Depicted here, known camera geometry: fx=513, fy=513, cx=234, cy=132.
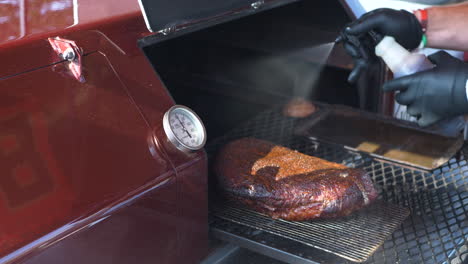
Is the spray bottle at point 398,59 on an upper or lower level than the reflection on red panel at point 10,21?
lower

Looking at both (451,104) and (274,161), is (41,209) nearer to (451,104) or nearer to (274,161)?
(274,161)

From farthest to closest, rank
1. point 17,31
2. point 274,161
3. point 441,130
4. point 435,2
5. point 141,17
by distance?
point 435,2 → point 441,130 → point 274,161 → point 141,17 → point 17,31

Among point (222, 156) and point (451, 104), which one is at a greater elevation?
point (451, 104)

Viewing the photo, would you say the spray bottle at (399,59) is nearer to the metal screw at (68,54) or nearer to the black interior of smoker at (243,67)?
the black interior of smoker at (243,67)

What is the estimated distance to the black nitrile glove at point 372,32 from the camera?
186 cm

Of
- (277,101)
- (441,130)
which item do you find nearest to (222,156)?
(277,101)

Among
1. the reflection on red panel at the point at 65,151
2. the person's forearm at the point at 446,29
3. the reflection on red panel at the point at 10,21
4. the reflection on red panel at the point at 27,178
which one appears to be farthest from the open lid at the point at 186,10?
the person's forearm at the point at 446,29

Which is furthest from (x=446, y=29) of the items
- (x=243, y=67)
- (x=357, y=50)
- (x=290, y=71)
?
(x=243, y=67)

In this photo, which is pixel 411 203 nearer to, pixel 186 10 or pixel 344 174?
pixel 344 174

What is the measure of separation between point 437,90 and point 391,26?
324mm

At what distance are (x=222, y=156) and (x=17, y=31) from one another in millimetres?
893

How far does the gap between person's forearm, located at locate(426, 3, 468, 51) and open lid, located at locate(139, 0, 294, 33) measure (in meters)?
0.75

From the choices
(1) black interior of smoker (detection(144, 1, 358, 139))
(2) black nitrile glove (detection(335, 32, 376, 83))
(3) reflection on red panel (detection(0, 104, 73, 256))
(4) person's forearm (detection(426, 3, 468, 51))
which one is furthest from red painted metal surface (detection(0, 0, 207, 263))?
(4) person's forearm (detection(426, 3, 468, 51))

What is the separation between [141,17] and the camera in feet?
5.00
